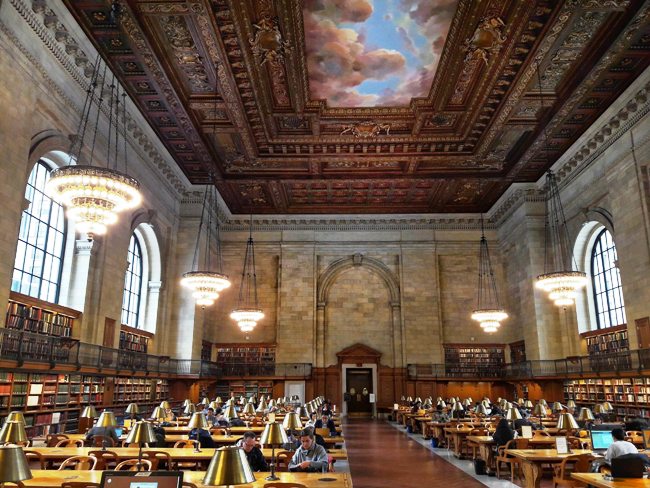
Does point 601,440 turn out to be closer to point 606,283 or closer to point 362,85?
point 362,85

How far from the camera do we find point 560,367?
1739 cm

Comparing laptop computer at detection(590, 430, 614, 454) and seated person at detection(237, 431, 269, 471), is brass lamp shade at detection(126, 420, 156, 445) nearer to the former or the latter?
seated person at detection(237, 431, 269, 471)

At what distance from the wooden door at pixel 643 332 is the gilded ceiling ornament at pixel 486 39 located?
739cm

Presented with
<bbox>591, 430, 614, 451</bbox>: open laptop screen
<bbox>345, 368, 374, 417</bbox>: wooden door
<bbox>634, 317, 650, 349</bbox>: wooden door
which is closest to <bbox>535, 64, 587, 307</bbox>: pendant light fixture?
<bbox>634, 317, 650, 349</bbox>: wooden door

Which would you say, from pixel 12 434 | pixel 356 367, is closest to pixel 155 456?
pixel 12 434

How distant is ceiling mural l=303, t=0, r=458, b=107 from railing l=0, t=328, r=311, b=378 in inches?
326

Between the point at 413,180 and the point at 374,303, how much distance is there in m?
6.02

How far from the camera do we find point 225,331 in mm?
22500

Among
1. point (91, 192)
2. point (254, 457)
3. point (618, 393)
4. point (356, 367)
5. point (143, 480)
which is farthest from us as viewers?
point (356, 367)

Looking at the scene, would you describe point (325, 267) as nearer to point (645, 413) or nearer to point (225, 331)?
point (225, 331)

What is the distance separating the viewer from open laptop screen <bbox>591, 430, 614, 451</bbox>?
6371 millimetres

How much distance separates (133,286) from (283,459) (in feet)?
40.7

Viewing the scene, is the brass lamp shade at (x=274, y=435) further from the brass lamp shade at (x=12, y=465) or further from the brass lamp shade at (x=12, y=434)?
the brass lamp shade at (x=12, y=465)

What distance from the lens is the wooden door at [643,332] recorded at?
1284cm
